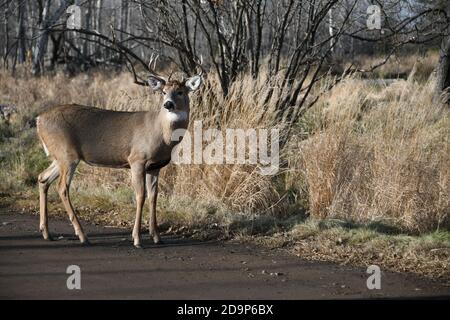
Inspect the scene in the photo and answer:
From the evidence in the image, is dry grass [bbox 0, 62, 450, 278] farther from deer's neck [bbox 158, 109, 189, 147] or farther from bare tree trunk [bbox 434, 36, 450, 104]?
bare tree trunk [bbox 434, 36, 450, 104]

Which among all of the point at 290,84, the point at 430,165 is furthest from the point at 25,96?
the point at 430,165

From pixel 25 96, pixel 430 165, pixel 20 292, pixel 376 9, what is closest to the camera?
pixel 20 292

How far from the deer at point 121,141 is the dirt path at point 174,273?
455 mm

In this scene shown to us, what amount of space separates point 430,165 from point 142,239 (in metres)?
4.29

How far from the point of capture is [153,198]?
900 centimetres

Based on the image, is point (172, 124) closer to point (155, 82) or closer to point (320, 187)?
point (155, 82)

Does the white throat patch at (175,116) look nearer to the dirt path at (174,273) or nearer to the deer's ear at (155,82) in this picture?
the deer's ear at (155,82)

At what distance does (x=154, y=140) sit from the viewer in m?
8.80

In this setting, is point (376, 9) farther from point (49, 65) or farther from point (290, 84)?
point (49, 65)

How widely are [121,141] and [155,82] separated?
34.3 inches

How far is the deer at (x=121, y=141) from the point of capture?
8.74 m

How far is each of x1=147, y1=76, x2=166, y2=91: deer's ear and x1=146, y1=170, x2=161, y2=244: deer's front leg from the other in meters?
1.10

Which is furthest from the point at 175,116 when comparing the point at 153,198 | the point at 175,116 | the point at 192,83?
the point at 153,198

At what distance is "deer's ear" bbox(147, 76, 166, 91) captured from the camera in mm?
8835
